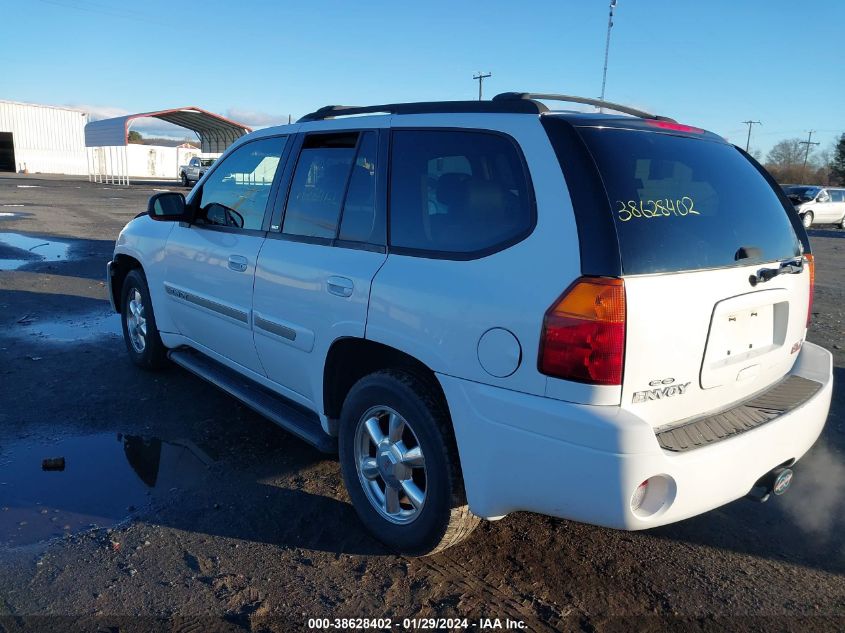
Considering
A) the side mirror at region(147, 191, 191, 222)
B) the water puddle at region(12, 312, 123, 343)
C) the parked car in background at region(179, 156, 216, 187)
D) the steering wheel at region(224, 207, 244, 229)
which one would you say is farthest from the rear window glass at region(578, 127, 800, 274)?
the parked car in background at region(179, 156, 216, 187)

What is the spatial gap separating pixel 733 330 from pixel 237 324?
107 inches

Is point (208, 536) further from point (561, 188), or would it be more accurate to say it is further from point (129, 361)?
point (129, 361)

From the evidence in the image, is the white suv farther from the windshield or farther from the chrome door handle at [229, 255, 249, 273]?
the windshield

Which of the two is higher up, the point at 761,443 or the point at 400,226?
the point at 400,226

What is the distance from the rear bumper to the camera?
7.55 ft

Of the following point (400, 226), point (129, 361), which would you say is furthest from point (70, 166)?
point (400, 226)

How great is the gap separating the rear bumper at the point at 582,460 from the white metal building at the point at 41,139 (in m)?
56.9

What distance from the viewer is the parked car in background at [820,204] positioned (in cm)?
2706

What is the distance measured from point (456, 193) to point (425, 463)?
3.82 ft

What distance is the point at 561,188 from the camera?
97.4 inches

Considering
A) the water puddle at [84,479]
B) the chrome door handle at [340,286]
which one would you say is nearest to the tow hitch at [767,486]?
the chrome door handle at [340,286]

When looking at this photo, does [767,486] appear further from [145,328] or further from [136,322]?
[136,322]

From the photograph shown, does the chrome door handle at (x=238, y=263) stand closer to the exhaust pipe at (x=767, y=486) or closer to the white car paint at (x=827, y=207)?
the exhaust pipe at (x=767, y=486)

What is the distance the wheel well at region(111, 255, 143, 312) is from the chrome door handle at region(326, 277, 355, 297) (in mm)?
2978
